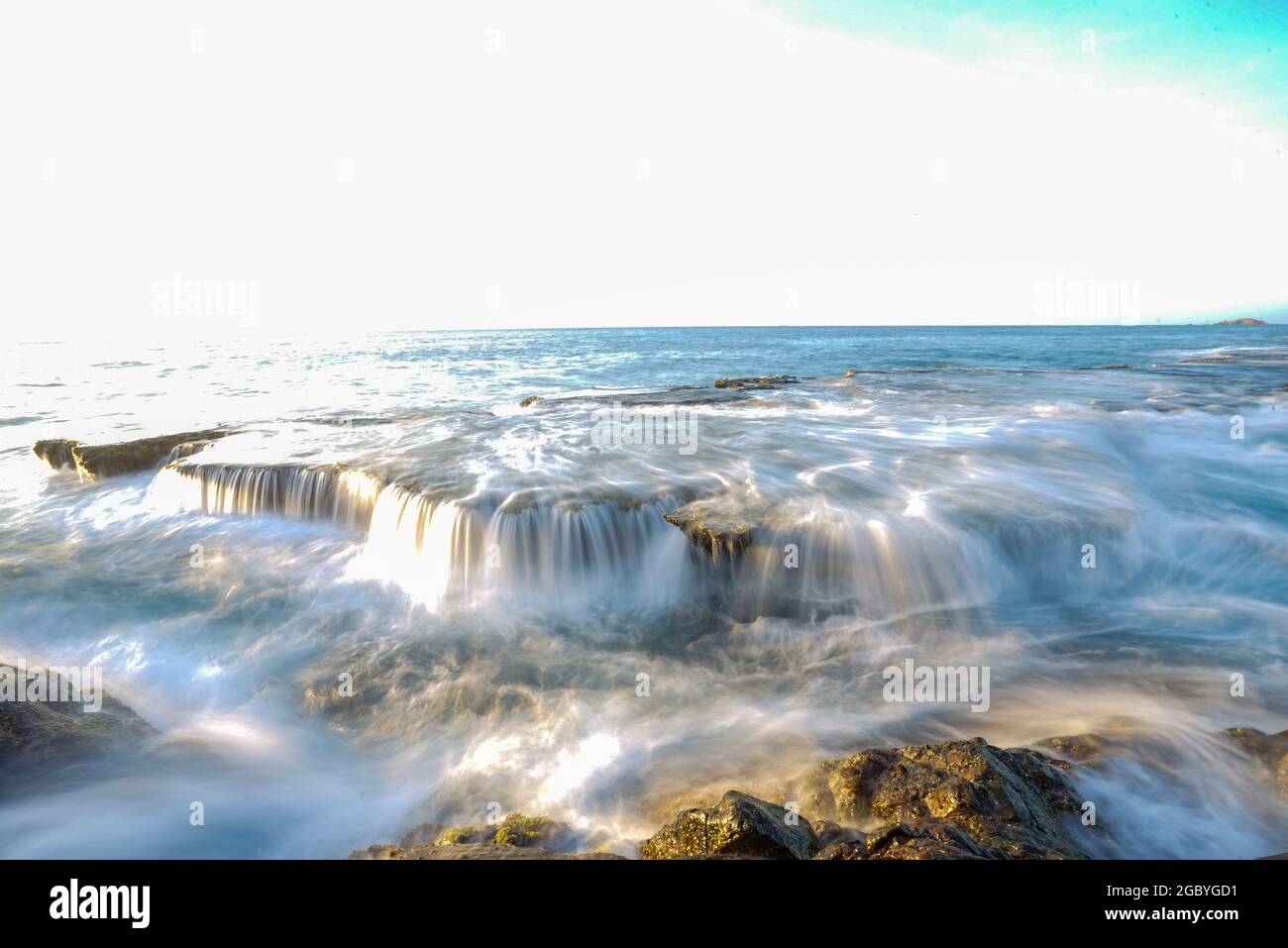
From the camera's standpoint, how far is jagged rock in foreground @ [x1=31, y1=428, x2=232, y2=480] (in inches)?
582

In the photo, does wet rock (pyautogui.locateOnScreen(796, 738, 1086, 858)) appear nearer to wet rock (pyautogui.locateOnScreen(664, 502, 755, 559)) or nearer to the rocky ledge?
the rocky ledge

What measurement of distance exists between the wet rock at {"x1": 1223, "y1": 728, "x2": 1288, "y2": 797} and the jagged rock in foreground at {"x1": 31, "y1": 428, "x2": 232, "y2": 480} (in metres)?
19.3

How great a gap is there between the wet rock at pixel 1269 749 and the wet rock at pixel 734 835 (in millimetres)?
4194

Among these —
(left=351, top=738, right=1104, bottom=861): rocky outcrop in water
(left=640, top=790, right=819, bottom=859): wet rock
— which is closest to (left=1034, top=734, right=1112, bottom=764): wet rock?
(left=351, top=738, right=1104, bottom=861): rocky outcrop in water

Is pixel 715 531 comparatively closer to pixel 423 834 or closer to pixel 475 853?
pixel 423 834

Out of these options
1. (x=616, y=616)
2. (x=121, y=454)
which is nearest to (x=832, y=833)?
(x=616, y=616)

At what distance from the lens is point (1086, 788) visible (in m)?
4.95

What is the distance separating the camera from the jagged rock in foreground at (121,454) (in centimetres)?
1479

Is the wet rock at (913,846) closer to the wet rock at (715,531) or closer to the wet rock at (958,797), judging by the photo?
the wet rock at (958,797)

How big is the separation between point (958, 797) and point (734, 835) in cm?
164
